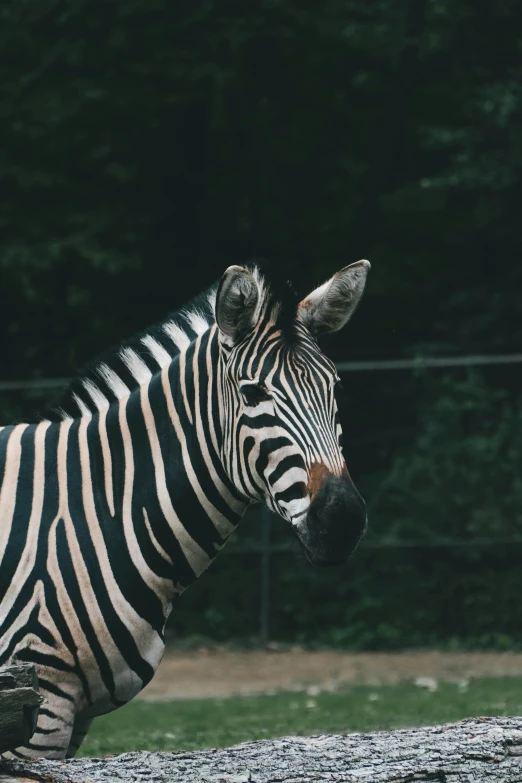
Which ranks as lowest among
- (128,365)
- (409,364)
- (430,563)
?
(430,563)

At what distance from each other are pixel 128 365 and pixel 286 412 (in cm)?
83

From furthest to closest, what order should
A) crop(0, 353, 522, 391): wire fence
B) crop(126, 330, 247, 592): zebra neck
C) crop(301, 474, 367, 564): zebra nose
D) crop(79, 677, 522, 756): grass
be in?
1. crop(0, 353, 522, 391): wire fence
2. crop(79, 677, 522, 756): grass
3. crop(126, 330, 247, 592): zebra neck
4. crop(301, 474, 367, 564): zebra nose

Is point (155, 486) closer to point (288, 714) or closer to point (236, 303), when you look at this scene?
point (236, 303)

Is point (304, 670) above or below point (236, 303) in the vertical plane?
below

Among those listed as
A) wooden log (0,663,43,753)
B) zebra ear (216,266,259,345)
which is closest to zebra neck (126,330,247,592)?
zebra ear (216,266,259,345)

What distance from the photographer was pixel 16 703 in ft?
8.91

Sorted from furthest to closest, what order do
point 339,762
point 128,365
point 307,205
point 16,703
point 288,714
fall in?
point 307,205 → point 288,714 → point 128,365 → point 339,762 → point 16,703

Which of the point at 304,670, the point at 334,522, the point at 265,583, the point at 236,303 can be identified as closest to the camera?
the point at 334,522

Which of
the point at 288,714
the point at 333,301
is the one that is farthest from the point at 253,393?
the point at 288,714

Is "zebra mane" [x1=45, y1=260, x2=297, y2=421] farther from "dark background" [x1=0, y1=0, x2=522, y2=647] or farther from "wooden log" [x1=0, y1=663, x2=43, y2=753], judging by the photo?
"dark background" [x1=0, y1=0, x2=522, y2=647]

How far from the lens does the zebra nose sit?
3604mm

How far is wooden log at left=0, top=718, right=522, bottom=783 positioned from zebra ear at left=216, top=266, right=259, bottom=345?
1.45m

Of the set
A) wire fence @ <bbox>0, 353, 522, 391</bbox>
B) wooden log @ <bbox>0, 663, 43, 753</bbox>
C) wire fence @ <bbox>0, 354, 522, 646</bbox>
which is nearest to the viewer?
wooden log @ <bbox>0, 663, 43, 753</bbox>

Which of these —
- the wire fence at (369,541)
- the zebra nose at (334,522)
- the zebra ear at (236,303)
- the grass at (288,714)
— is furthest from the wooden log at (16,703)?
the wire fence at (369,541)
